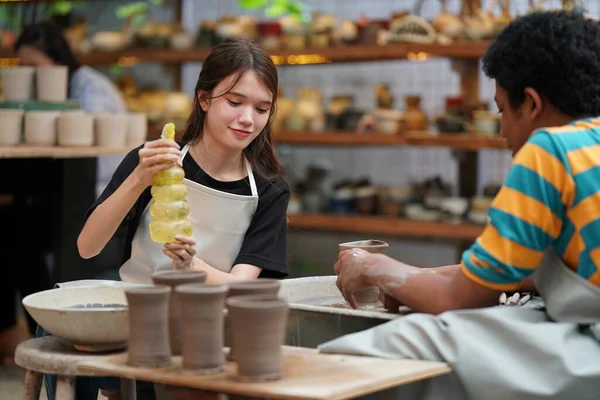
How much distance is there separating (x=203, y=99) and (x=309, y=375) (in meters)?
1.38

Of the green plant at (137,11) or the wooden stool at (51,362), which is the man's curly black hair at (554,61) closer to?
the wooden stool at (51,362)

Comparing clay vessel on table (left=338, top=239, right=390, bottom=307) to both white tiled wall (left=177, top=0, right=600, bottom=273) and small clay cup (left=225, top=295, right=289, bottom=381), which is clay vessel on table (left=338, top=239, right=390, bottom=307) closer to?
small clay cup (left=225, top=295, right=289, bottom=381)

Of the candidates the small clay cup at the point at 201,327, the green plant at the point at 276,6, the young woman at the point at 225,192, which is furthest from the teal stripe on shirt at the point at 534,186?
the green plant at the point at 276,6

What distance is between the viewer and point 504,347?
2.27 meters

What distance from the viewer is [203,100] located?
3213mm

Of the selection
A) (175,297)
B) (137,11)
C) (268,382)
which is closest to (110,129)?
(137,11)

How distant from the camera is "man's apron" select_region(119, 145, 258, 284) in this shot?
10.1ft

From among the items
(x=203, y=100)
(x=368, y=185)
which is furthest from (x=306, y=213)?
(x=203, y=100)

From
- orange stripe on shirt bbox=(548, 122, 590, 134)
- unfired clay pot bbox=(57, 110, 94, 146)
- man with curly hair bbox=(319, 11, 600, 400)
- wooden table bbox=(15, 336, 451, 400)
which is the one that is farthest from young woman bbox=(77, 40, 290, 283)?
unfired clay pot bbox=(57, 110, 94, 146)

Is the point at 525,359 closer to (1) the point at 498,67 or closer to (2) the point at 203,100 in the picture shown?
(1) the point at 498,67

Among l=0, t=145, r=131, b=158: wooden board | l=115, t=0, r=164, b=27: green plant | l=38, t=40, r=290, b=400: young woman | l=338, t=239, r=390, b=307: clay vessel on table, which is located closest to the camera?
l=338, t=239, r=390, b=307: clay vessel on table

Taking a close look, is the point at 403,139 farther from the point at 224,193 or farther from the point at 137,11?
the point at 224,193

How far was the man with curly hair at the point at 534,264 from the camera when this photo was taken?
7.34 feet

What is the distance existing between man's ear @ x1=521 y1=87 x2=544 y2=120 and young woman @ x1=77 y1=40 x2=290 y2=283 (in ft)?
2.93
